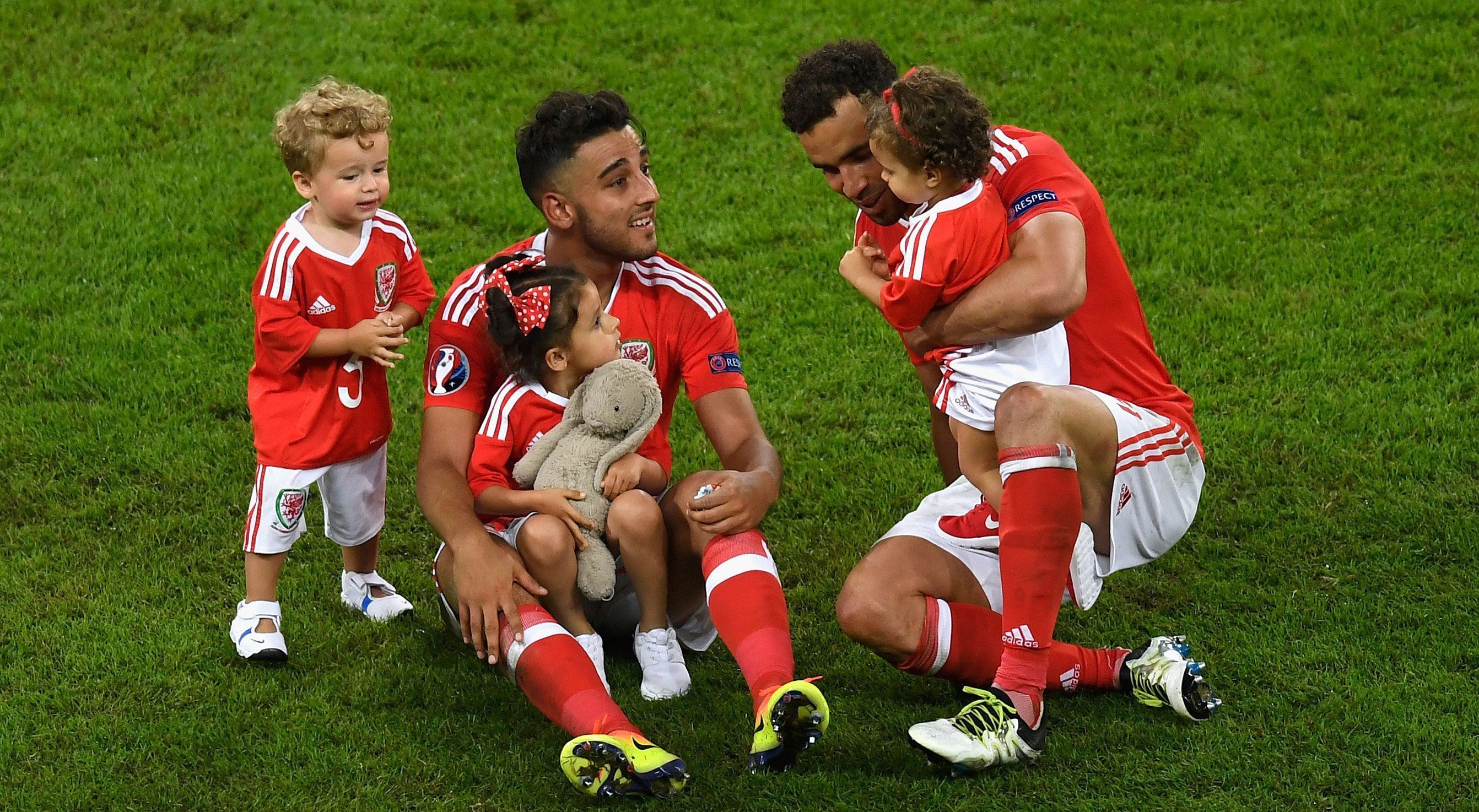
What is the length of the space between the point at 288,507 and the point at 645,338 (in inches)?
46.7

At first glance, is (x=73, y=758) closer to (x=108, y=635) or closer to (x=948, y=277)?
(x=108, y=635)

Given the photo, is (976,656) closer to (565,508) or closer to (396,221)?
(565,508)

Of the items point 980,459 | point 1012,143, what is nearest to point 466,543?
point 980,459

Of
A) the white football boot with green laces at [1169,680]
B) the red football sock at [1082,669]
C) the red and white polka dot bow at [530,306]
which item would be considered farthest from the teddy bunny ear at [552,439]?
the white football boot with green laces at [1169,680]

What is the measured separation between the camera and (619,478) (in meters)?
4.11

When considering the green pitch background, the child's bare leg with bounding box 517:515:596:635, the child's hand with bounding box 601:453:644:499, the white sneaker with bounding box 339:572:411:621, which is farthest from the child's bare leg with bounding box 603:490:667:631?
the white sneaker with bounding box 339:572:411:621

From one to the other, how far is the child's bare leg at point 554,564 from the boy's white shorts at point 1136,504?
0.90 m

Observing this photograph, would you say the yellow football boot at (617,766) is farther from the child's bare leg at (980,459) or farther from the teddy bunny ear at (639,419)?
the child's bare leg at (980,459)

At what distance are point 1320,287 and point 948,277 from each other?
11.5 ft

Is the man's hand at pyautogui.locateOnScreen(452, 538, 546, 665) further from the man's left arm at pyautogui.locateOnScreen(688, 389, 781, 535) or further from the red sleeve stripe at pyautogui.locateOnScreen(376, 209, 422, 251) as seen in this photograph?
the red sleeve stripe at pyautogui.locateOnScreen(376, 209, 422, 251)

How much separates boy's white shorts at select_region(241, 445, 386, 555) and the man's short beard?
3.20 ft

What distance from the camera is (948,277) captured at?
392 cm

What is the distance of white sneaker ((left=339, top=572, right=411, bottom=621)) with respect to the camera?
192 inches

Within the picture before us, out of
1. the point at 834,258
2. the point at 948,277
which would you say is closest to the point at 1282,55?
the point at 834,258
